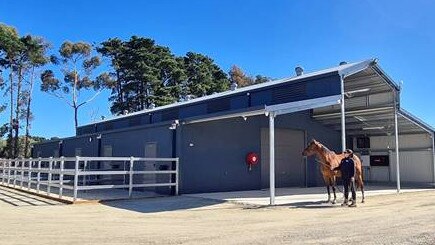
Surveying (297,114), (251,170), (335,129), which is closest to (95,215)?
(251,170)

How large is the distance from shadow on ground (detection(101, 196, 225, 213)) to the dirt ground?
0.03 m

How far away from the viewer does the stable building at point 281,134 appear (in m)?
17.0

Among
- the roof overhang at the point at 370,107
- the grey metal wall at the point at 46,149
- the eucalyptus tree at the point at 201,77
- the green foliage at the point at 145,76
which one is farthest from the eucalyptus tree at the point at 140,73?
the roof overhang at the point at 370,107

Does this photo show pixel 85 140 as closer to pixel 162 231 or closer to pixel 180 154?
pixel 180 154

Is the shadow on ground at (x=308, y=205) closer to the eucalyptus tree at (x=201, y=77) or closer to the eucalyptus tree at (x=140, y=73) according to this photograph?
the eucalyptus tree at (x=140, y=73)

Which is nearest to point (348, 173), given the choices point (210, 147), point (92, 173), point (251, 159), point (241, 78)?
point (210, 147)

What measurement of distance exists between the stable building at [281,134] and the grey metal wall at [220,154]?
0.04m

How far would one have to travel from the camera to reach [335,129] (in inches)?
975

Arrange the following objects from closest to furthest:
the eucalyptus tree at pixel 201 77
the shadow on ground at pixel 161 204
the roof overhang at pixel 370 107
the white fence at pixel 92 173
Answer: the shadow on ground at pixel 161 204
the white fence at pixel 92 173
the roof overhang at pixel 370 107
the eucalyptus tree at pixel 201 77

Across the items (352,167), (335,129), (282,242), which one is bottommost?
(282,242)

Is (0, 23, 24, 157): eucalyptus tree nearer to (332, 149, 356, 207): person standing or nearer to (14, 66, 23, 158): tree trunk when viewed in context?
(14, 66, 23, 158): tree trunk

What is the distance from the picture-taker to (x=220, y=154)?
18453mm

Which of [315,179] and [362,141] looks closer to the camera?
[315,179]

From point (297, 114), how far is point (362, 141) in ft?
20.2
